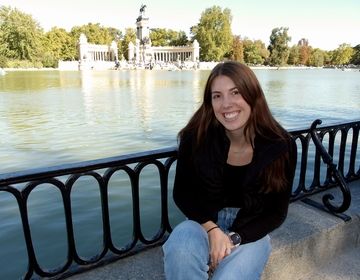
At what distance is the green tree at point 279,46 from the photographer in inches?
4674

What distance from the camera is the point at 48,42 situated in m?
95.1

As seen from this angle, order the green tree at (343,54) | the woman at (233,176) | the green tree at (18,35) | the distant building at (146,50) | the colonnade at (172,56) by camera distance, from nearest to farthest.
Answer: the woman at (233,176) → the green tree at (18,35) → the distant building at (146,50) → the colonnade at (172,56) → the green tree at (343,54)

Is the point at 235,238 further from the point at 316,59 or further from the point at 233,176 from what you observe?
the point at 316,59

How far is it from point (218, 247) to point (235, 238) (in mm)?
117

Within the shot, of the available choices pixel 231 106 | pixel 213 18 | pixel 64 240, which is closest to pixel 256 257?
pixel 231 106

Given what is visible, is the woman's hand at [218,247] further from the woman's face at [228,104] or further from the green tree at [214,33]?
the green tree at [214,33]

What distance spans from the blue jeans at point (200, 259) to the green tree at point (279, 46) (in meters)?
124

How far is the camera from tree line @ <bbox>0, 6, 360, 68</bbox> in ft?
229

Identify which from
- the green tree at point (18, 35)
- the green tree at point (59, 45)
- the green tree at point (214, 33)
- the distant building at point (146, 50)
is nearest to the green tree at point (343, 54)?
the green tree at point (214, 33)

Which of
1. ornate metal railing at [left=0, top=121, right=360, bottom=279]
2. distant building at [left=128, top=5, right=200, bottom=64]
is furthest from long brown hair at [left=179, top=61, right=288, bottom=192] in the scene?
distant building at [left=128, top=5, right=200, bottom=64]

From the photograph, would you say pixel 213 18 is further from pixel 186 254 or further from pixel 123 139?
pixel 186 254

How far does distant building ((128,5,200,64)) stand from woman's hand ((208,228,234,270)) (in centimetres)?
10366

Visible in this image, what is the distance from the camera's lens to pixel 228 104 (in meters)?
2.26

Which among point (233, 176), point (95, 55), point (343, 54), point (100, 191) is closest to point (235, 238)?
point (233, 176)
